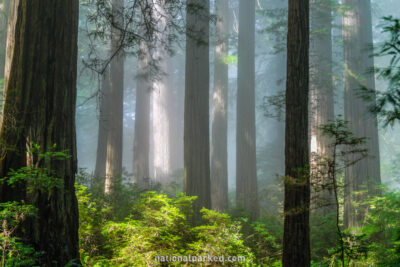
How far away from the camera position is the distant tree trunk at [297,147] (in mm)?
4379

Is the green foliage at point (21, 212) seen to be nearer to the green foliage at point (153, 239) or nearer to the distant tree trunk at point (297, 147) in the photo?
the green foliage at point (153, 239)

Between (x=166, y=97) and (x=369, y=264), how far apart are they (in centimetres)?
2194

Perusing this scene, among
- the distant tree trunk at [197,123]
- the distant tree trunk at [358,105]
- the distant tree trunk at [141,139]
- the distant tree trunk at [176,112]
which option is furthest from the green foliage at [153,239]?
the distant tree trunk at [176,112]

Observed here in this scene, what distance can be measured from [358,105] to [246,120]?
481 cm

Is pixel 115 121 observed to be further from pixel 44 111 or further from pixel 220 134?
pixel 44 111

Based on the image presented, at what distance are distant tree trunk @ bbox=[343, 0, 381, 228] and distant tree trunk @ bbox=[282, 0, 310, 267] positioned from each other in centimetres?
576

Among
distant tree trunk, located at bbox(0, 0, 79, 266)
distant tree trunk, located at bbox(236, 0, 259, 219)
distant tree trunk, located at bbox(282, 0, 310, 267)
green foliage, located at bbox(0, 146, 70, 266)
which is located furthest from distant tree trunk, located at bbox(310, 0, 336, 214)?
green foliage, located at bbox(0, 146, 70, 266)

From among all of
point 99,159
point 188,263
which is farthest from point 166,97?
point 188,263

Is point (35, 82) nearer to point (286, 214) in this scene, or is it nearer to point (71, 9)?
point (71, 9)

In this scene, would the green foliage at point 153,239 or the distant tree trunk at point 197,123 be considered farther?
the distant tree trunk at point 197,123

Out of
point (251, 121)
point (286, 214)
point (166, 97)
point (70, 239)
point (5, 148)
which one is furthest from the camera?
point (166, 97)

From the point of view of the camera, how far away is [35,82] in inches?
165

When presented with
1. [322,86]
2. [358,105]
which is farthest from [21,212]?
[322,86]

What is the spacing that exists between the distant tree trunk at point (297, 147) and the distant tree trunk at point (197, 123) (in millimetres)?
3156
